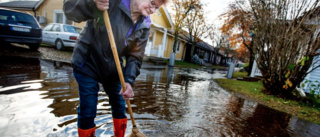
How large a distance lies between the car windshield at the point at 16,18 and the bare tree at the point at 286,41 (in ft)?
30.4

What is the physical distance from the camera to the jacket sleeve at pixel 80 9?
1226 mm

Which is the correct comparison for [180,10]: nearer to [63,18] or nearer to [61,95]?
[63,18]

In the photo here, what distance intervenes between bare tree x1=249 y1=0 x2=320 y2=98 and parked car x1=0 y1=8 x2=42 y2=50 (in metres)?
9.21

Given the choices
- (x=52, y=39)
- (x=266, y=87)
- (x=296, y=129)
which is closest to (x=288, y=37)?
(x=266, y=87)

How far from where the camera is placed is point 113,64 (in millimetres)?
1490

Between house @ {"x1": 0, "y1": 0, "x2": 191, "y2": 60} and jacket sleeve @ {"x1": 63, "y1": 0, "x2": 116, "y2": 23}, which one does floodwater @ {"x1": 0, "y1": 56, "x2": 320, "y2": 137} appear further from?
house @ {"x1": 0, "y1": 0, "x2": 191, "y2": 60}

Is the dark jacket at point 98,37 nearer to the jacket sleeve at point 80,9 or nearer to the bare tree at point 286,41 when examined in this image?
the jacket sleeve at point 80,9

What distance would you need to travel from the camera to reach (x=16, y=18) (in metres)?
6.42

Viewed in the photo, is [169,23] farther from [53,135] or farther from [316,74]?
[53,135]

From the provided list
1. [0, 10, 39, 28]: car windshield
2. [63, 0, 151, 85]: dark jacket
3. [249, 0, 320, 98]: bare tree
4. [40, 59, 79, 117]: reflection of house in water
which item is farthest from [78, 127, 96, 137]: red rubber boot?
[0, 10, 39, 28]: car windshield

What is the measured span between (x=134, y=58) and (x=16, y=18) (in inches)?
293

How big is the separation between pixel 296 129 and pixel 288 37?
357 centimetres

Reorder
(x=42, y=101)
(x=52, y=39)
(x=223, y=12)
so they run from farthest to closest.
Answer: (x=223, y=12), (x=52, y=39), (x=42, y=101)

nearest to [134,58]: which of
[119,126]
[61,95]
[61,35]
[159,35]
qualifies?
[119,126]
